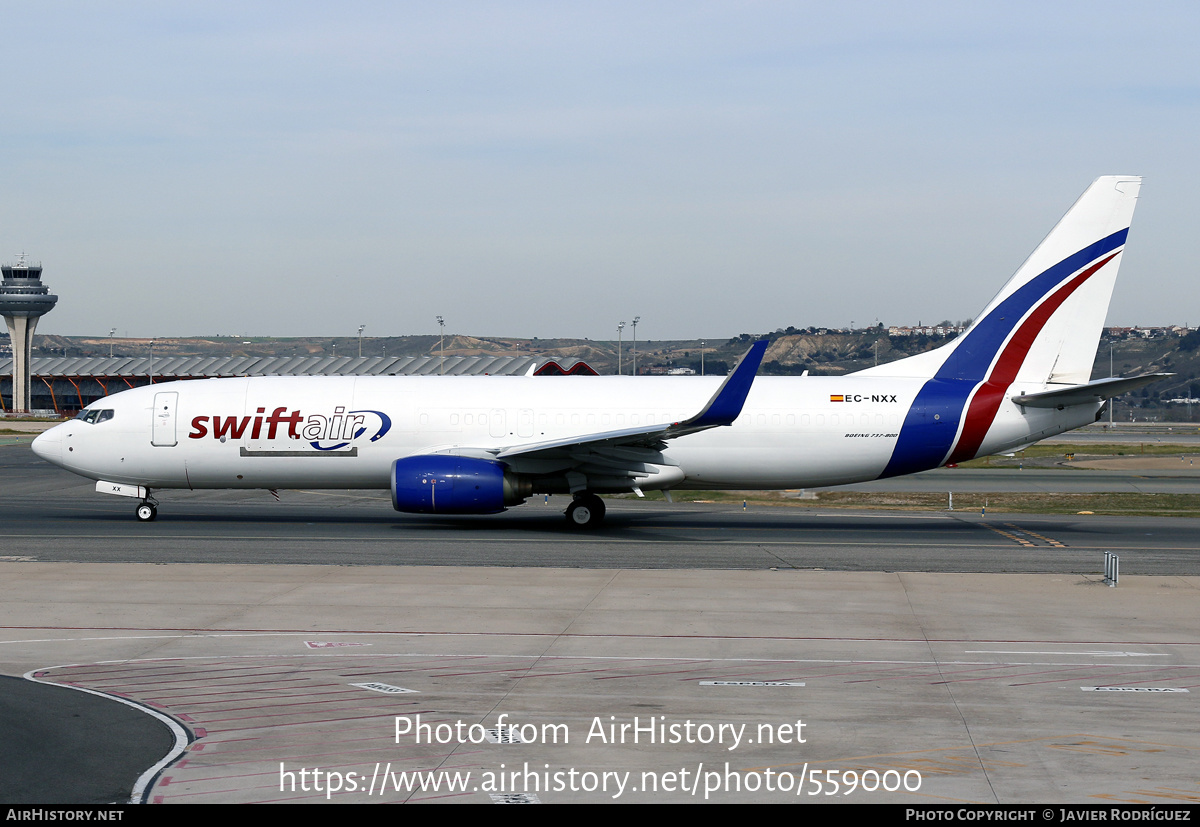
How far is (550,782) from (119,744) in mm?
4617

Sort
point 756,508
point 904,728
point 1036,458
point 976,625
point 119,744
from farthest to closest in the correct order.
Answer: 1. point 1036,458
2. point 756,508
3. point 976,625
4. point 904,728
5. point 119,744

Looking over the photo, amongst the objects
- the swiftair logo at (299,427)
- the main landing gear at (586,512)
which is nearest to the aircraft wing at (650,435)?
the main landing gear at (586,512)

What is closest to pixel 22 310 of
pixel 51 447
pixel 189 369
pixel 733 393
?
pixel 189 369

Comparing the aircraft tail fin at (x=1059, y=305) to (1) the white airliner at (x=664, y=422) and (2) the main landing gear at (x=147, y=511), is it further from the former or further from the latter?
(2) the main landing gear at (x=147, y=511)

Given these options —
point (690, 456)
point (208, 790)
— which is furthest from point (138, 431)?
point (208, 790)

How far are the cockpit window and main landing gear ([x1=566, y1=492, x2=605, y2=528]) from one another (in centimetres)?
1402

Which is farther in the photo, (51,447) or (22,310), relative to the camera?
(22,310)

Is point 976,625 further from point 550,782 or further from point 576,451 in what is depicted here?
point 576,451

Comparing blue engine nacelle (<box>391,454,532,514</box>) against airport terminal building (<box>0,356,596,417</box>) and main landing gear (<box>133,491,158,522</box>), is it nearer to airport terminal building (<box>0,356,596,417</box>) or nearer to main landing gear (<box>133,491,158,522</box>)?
main landing gear (<box>133,491,158,522</box>)

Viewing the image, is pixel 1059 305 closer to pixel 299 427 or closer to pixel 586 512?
pixel 586 512

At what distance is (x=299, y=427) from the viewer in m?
31.0

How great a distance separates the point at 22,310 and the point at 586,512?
122680 mm

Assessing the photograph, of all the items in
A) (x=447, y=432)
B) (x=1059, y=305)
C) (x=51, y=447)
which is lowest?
(x=51, y=447)

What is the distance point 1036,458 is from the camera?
67938mm
